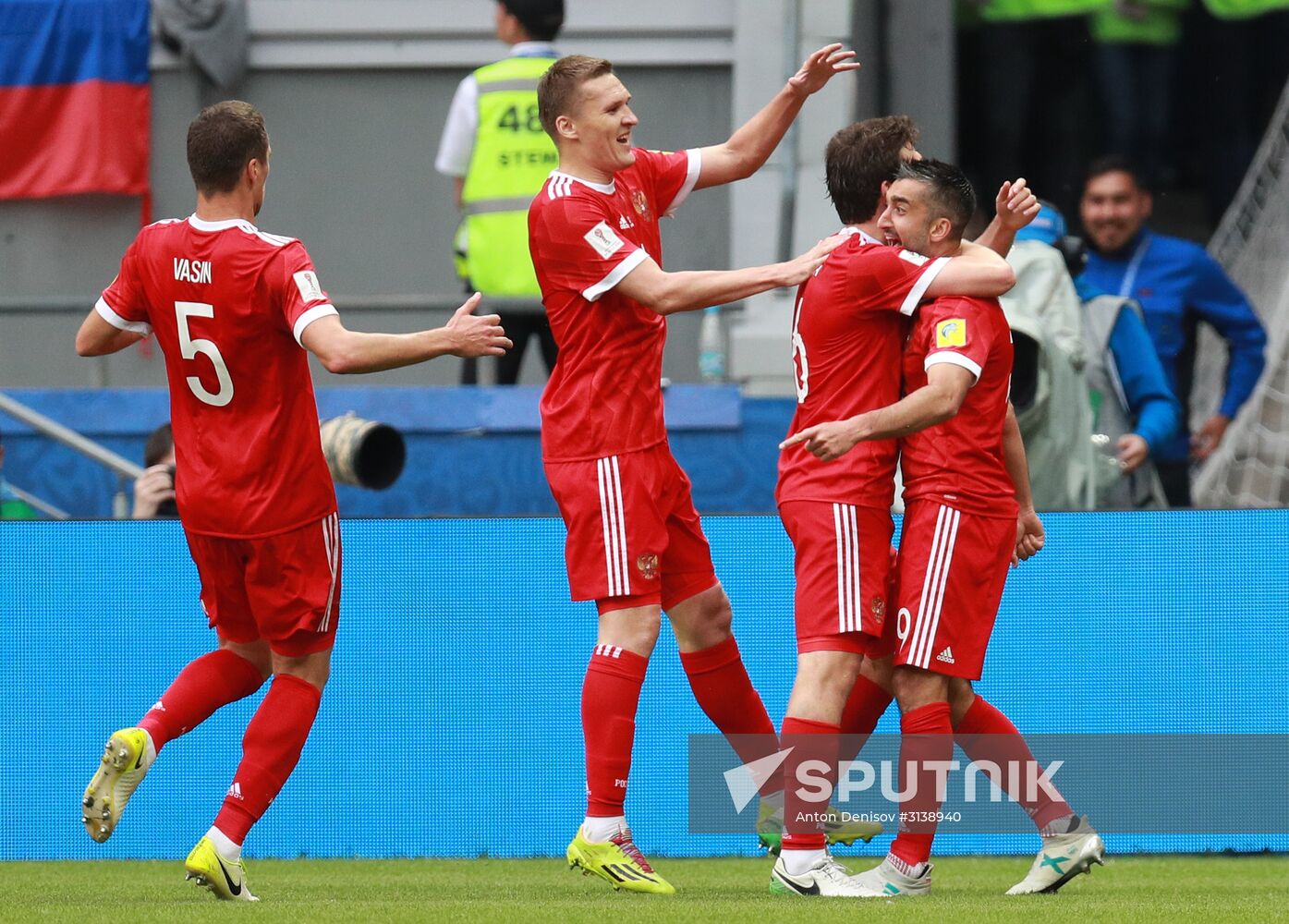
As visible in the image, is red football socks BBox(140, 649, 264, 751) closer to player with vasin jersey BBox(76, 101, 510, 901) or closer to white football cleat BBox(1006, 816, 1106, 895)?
player with vasin jersey BBox(76, 101, 510, 901)

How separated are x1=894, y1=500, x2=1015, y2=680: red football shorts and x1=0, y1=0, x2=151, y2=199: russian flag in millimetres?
6774

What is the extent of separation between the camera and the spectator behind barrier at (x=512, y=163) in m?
8.11

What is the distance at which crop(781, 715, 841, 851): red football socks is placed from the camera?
4891 mm

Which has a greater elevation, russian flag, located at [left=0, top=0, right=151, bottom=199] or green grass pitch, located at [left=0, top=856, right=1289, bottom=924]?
russian flag, located at [left=0, top=0, right=151, bottom=199]

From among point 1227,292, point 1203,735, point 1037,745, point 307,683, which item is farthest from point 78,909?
point 1227,292

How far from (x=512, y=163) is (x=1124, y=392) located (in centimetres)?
255

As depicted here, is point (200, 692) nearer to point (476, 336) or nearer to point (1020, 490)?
point (476, 336)

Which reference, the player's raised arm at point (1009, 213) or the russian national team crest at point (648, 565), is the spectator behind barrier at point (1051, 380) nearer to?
the player's raised arm at point (1009, 213)

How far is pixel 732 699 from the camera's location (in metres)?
5.47

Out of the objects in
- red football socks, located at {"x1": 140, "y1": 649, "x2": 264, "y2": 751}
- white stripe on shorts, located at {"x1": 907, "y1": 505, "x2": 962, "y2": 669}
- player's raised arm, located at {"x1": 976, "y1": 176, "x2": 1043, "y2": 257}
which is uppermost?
player's raised arm, located at {"x1": 976, "y1": 176, "x2": 1043, "y2": 257}

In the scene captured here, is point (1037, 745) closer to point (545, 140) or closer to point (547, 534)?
point (547, 534)

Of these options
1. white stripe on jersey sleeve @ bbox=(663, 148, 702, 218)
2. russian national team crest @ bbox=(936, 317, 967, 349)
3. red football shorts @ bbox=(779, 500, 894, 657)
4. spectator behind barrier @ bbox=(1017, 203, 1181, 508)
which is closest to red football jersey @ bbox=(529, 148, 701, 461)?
white stripe on jersey sleeve @ bbox=(663, 148, 702, 218)

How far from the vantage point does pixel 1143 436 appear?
288 inches

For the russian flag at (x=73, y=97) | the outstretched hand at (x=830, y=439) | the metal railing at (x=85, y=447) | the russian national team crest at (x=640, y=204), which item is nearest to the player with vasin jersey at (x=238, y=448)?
the russian national team crest at (x=640, y=204)
